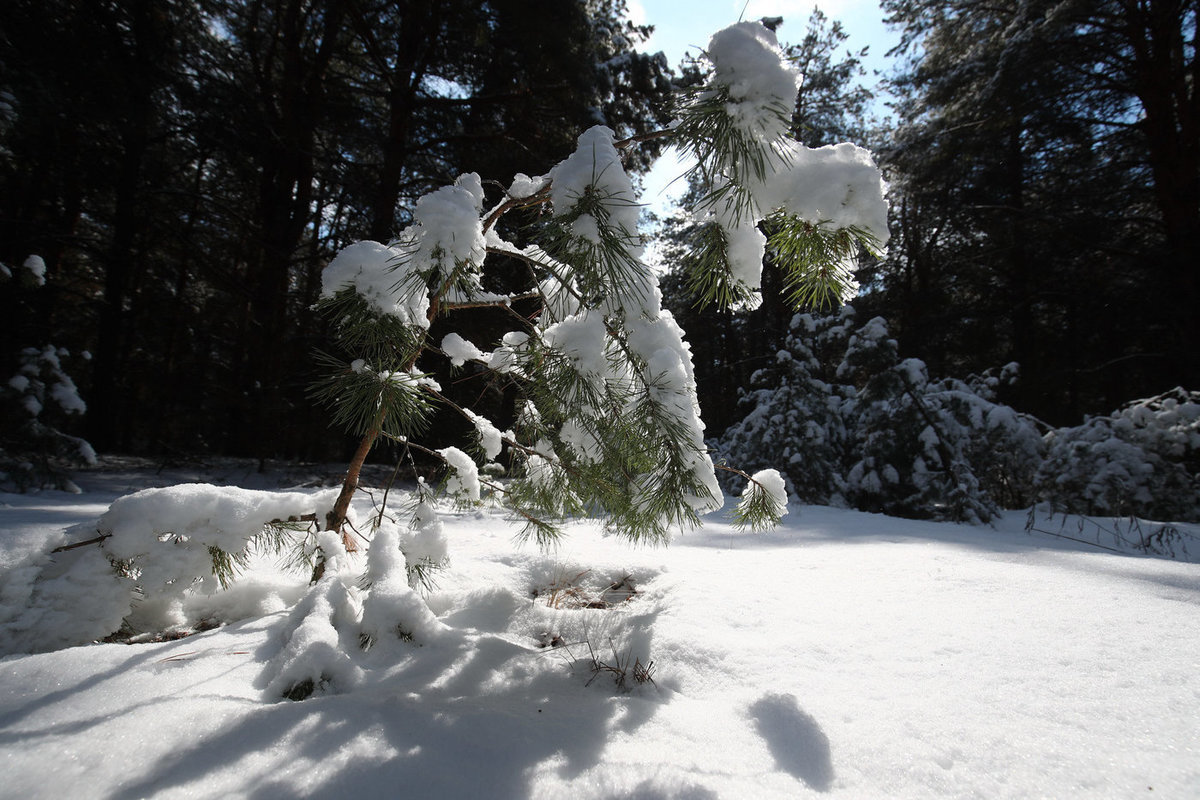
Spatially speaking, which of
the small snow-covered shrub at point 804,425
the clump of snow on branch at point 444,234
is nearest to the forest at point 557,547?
the clump of snow on branch at point 444,234

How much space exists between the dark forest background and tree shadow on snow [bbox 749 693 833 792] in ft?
16.3

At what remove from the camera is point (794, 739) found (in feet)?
3.09

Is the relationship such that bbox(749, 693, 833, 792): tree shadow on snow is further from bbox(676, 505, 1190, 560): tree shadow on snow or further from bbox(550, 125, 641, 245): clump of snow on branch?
bbox(676, 505, 1190, 560): tree shadow on snow

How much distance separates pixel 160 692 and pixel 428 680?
50 cm

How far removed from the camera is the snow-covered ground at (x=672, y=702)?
784 mm

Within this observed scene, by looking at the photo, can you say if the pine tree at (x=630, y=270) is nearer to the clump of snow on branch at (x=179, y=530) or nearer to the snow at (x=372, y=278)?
the snow at (x=372, y=278)

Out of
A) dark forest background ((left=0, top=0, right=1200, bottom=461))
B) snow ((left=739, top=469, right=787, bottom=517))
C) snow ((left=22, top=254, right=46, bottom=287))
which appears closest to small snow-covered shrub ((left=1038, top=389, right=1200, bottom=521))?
dark forest background ((left=0, top=0, right=1200, bottom=461))

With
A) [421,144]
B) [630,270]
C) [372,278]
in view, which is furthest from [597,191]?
[421,144]

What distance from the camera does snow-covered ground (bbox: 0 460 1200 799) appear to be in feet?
2.57

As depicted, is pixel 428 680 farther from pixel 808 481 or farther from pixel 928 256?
pixel 928 256

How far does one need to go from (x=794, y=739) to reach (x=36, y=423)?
525cm

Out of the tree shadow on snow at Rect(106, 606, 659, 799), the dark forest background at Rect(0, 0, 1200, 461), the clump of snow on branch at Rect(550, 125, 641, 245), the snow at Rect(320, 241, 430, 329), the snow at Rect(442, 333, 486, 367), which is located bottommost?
the tree shadow on snow at Rect(106, 606, 659, 799)

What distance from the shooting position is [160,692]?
0.98 meters

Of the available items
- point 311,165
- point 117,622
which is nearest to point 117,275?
point 311,165
